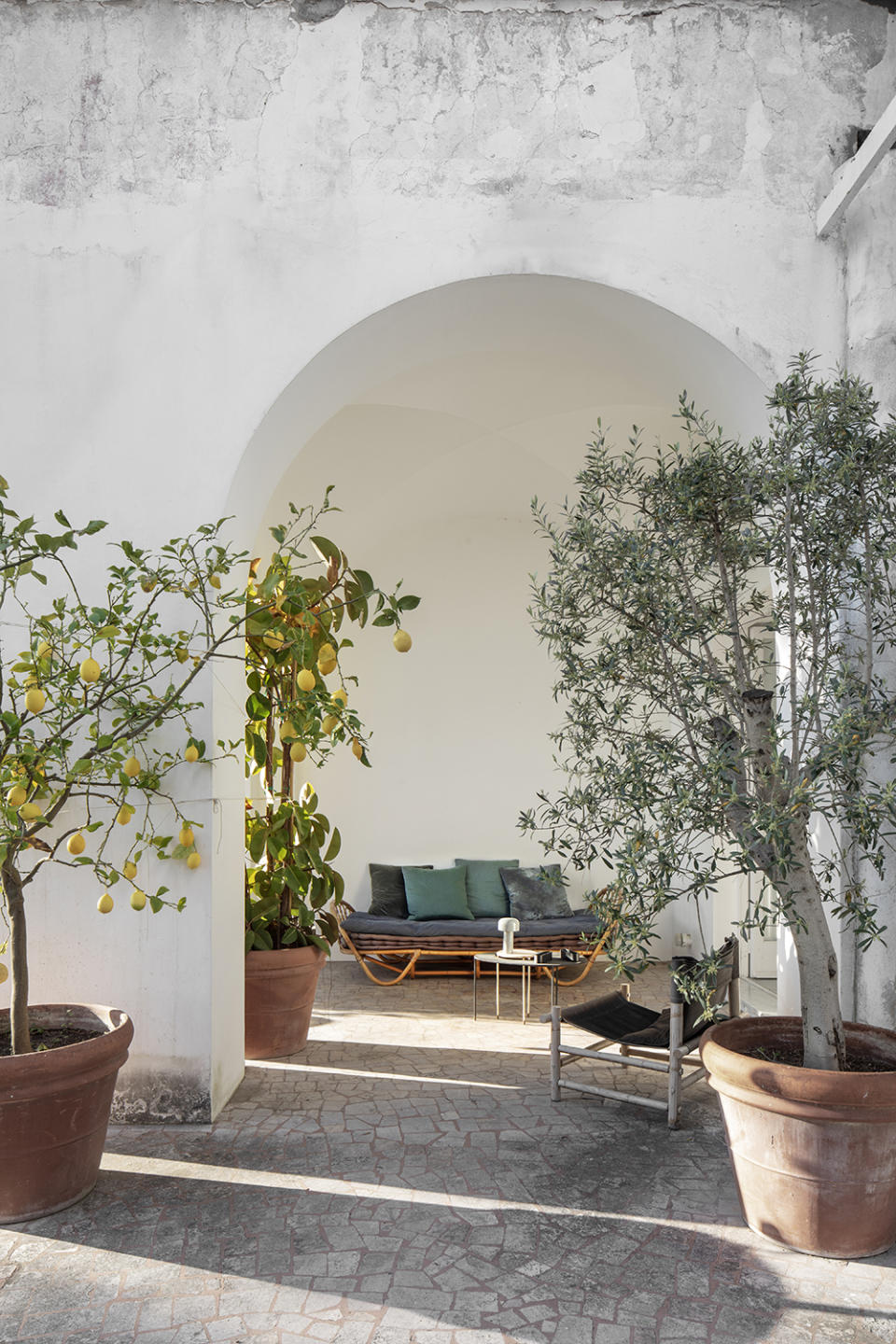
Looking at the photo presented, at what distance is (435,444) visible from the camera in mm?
7387

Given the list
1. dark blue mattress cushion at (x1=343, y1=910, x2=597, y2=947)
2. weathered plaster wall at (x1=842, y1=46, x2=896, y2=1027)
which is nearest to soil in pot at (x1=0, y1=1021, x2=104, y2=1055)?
weathered plaster wall at (x1=842, y1=46, x2=896, y2=1027)

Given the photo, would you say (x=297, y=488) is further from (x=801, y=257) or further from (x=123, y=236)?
(x=801, y=257)

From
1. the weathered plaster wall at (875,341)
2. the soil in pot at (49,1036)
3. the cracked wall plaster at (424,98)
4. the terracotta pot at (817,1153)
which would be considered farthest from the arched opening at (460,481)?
the terracotta pot at (817,1153)

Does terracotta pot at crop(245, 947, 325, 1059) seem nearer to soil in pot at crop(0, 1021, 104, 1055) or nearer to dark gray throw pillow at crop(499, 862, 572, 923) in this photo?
soil in pot at crop(0, 1021, 104, 1055)

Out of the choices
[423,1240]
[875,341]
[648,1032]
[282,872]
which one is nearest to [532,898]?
[282,872]

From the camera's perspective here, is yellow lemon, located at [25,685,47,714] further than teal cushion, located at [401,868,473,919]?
No

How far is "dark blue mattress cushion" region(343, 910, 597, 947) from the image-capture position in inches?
291

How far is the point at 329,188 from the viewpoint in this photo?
432cm

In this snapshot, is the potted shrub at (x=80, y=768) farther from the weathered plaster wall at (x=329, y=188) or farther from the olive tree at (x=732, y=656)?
the olive tree at (x=732, y=656)

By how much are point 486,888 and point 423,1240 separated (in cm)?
515

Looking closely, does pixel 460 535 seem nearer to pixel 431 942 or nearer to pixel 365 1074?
pixel 431 942

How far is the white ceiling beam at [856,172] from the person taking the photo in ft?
12.0

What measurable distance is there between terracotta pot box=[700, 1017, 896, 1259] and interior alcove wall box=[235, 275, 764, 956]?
9.61ft

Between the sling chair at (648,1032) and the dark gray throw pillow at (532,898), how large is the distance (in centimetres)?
291
